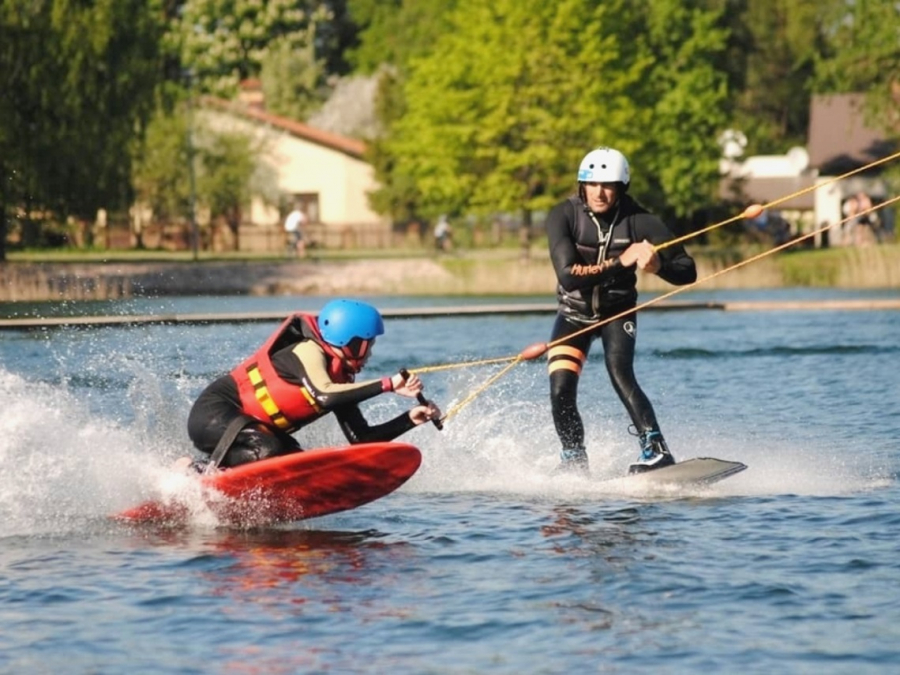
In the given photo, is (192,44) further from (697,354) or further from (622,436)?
(622,436)

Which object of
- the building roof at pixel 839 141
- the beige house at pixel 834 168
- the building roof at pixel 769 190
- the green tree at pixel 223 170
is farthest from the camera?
the building roof at pixel 769 190

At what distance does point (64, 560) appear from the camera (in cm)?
1008

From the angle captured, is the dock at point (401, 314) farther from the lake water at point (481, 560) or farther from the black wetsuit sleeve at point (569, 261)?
Answer: the black wetsuit sleeve at point (569, 261)

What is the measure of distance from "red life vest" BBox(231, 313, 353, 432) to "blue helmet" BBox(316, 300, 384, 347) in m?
0.10

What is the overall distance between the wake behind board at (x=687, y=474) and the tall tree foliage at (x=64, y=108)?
3301cm

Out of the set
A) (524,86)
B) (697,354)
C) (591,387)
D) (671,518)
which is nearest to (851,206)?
(524,86)

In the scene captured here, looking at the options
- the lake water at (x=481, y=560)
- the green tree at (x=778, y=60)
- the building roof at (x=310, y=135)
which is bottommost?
the lake water at (x=481, y=560)

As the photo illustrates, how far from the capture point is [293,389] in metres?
10.7

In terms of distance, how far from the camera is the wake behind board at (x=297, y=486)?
10.5m

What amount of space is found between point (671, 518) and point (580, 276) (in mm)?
1686

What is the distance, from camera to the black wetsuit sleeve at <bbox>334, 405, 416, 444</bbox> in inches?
434

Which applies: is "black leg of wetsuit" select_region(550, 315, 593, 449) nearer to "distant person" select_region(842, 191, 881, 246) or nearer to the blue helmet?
the blue helmet

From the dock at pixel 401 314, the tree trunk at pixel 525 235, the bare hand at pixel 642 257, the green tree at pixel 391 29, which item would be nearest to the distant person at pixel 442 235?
the tree trunk at pixel 525 235

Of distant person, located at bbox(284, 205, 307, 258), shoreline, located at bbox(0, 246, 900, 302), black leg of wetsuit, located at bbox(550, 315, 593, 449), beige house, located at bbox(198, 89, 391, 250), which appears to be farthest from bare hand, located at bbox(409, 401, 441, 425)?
beige house, located at bbox(198, 89, 391, 250)
